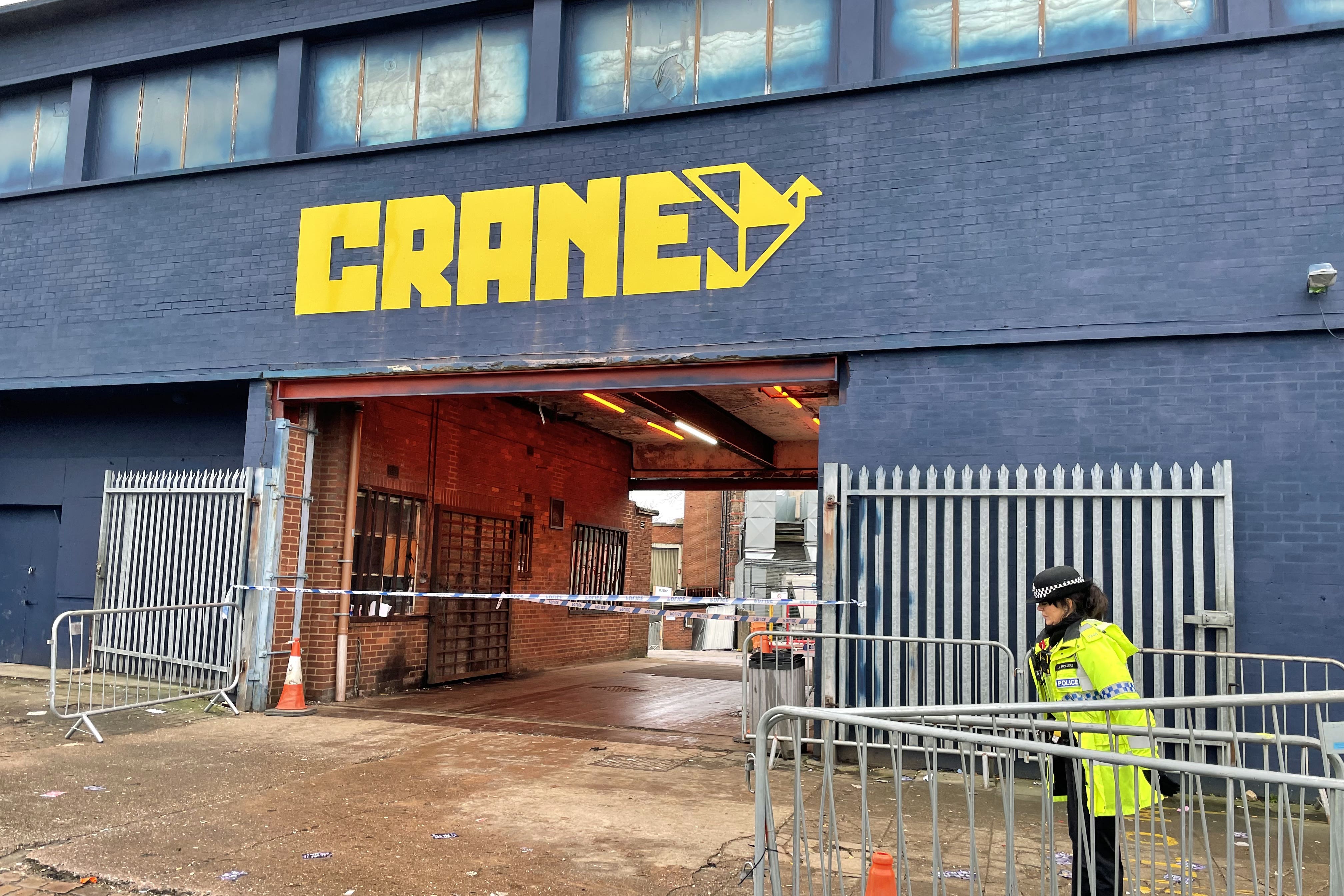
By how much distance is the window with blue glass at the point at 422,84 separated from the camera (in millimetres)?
10531

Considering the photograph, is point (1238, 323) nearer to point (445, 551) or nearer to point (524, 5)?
point (524, 5)

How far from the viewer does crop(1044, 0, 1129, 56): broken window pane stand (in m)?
8.54

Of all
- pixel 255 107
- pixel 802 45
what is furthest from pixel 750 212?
pixel 255 107

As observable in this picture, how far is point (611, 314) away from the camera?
31.7 feet

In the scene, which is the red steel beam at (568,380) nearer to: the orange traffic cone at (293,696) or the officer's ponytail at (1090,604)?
the orange traffic cone at (293,696)

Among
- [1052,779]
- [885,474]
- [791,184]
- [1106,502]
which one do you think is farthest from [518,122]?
[1052,779]

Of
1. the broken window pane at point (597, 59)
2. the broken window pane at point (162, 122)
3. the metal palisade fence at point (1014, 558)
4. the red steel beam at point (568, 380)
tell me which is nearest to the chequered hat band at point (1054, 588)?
the metal palisade fence at point (1014, 558)

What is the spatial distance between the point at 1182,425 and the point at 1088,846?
4690mm

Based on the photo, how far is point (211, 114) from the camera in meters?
11.7

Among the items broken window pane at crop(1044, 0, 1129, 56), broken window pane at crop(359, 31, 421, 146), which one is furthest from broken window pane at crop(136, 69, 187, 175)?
broken window pane at crop(1044, 0, 1129, 56)

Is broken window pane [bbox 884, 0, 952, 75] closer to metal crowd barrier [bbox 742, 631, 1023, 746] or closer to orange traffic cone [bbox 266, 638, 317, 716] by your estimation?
metal crowd barrier [bbox 742, 631, 1023, 746]

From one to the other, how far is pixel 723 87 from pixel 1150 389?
4.72 m

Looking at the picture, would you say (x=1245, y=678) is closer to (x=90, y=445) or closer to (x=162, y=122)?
(x=162, y=122)

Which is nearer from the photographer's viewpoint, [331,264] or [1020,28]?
[1020,28]
